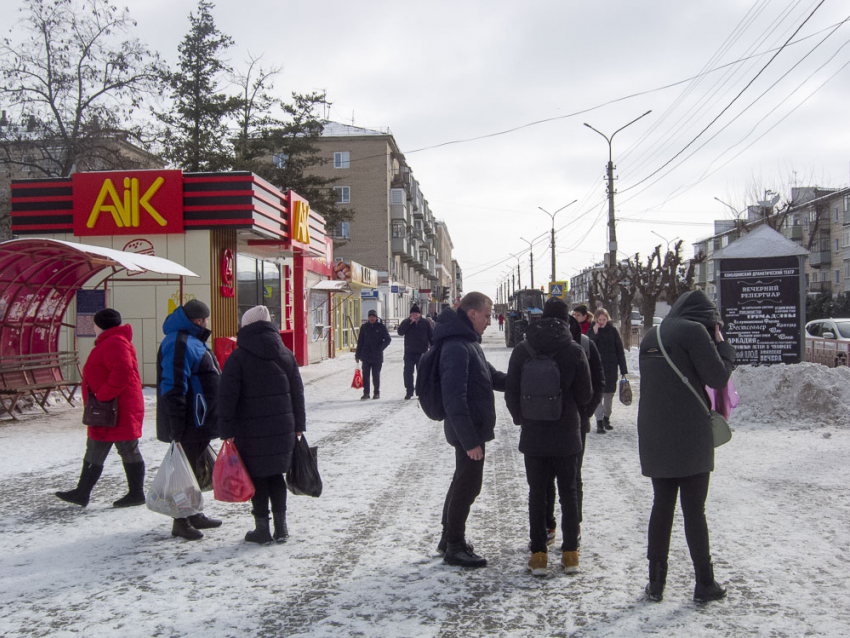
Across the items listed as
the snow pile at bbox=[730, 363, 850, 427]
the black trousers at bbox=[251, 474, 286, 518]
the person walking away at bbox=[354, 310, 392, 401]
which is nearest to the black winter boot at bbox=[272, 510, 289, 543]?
the black trousers at bbox=[251, 474, 286, 518]

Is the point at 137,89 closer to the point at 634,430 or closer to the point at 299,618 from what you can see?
the point at 634,430

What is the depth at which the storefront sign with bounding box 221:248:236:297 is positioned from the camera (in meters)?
16.4

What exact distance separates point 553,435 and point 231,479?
203 centimetres

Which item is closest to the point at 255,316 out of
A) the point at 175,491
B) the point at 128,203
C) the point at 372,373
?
the point at 175,491

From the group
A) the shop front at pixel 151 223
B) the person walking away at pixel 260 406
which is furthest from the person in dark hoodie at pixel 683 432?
the shop front at pixel 151 223

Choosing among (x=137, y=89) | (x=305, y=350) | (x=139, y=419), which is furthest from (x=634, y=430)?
(x=137, y=89)

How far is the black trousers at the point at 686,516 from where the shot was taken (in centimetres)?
397

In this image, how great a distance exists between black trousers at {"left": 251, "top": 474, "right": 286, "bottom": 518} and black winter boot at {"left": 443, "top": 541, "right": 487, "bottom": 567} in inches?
48.2

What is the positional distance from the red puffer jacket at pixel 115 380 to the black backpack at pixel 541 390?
3.11 meters

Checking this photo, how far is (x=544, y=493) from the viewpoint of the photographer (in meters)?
4.42

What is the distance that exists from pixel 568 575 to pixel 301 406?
2038mm

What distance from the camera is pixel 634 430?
10000mm

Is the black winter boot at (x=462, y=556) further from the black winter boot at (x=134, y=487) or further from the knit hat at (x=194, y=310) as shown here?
the black winter boot at (x=134, y=487)

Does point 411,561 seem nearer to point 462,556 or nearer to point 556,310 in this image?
point 462,556
